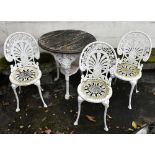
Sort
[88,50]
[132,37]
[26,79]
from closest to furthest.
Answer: [88,50], [26,79], [132,37]

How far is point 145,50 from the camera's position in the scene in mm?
4645

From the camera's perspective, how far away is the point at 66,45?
179 inches

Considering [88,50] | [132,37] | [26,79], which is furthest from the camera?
[132,37]

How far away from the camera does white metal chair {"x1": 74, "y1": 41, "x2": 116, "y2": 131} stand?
156 inches

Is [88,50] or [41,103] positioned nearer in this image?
[88,50]

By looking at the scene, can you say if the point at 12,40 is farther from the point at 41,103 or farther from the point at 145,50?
the point at 145,50

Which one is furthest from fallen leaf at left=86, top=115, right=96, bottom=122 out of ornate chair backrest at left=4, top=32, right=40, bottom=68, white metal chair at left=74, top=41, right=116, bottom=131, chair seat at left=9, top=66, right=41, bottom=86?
ornate chair backrest at left=4, top=32, right=40, bottom=68

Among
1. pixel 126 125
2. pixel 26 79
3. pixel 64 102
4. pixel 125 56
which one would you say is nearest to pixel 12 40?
pixel 26 79

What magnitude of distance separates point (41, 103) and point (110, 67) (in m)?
1.73

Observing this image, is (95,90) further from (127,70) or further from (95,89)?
(127,70)

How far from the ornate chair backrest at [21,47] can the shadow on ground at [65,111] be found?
2.97 ft

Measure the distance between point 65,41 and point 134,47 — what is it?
4.97ft

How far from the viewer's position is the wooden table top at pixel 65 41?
14.4 ft

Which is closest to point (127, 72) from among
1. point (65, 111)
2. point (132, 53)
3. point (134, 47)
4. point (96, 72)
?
point (132, 53)
